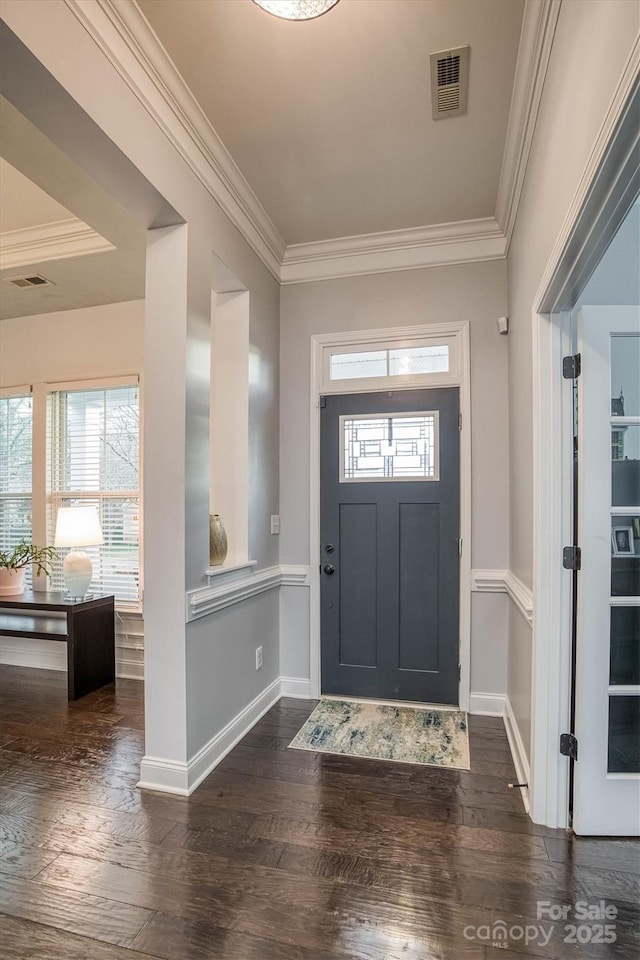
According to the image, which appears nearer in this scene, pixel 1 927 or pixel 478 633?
pixel 1 927

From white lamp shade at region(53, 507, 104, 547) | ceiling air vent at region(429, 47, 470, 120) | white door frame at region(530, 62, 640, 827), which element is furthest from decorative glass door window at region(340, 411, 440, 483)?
white lamp shade at region(53, 507, 104, 547)

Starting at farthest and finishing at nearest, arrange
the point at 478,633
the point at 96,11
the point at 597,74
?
the point at 478,633 < the point at 96,11 < the point at 597,74

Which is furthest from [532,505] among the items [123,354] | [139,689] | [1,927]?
[123,354]

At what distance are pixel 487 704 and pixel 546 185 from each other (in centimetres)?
278

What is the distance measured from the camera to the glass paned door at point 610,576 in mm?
1896

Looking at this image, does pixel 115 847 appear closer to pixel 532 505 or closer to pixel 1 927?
pixel 1 927

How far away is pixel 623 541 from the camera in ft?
6.26

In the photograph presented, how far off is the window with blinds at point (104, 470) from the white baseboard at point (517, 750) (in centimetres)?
272

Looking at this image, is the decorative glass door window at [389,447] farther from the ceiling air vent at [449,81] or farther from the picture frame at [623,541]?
the ceiling air vent at [449,81]

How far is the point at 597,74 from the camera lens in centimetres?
123

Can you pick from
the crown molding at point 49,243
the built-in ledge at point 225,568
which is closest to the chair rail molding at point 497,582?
the built-in ledge at point 225,568

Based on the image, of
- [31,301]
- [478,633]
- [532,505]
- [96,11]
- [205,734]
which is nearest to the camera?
[96,11]

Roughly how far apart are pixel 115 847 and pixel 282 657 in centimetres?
166

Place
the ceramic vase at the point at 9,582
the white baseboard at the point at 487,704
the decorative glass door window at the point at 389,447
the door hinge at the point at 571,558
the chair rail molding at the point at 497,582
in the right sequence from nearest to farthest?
the door hinge at the point at 571,558
the chair rail molding at the point at 497,582
the white baseboard at the point at 487,704
the decorative glass door window at the point at 389,447
the ceramic vase at the point at 9,582
